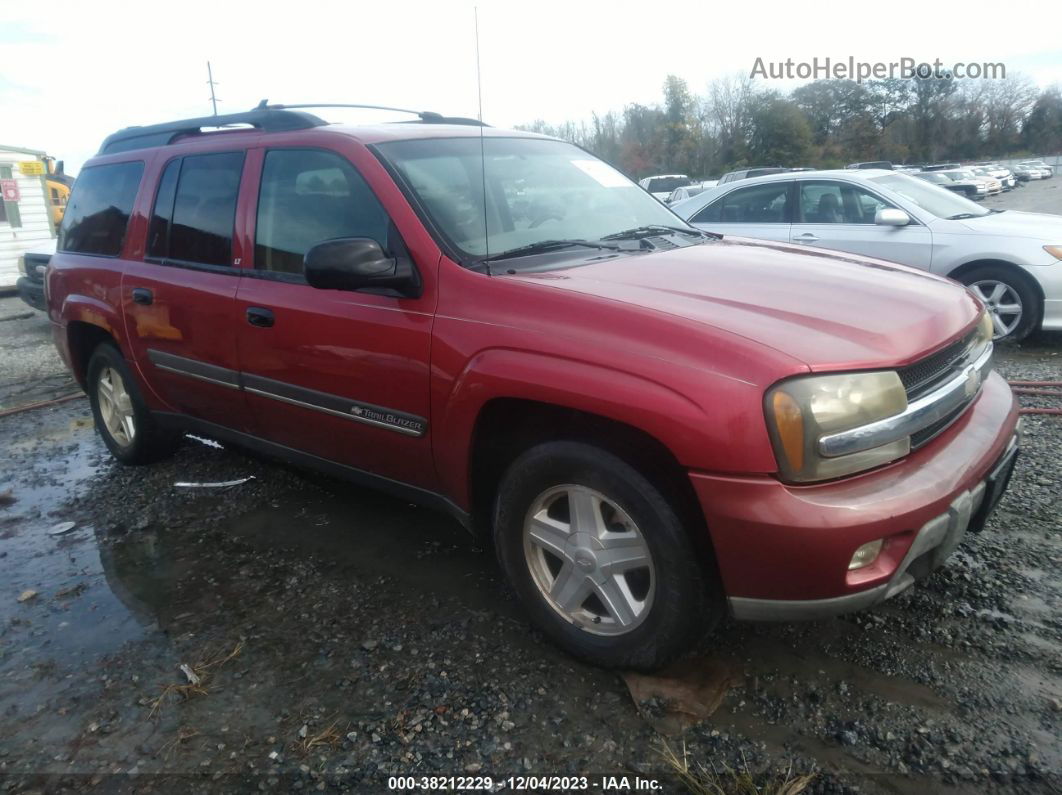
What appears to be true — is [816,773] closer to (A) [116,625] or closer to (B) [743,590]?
(B) [743,590]

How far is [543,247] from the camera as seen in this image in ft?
10.1

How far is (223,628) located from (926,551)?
2.41 meters

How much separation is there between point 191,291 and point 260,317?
59 centimetres

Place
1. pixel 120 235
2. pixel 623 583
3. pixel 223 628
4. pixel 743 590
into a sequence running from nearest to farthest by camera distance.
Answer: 1. pixel 743 590
2. pixel 623 583
3. pixel 223 628
4. pixel 120 235

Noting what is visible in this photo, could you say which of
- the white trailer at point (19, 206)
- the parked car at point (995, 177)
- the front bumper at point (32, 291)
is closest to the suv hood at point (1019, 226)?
the front bumper at point (32, 291)

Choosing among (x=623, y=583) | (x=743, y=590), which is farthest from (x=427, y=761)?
(x=743, y=590)

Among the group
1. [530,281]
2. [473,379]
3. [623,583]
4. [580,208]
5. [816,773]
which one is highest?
[580,208]

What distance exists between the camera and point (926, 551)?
224cm

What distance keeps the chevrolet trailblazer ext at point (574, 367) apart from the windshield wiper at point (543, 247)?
0.01 meters

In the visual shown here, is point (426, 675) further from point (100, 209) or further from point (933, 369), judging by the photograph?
point (100, 209)

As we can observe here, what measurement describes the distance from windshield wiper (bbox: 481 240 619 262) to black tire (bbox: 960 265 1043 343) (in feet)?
15.9

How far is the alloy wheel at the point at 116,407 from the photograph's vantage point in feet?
15.3

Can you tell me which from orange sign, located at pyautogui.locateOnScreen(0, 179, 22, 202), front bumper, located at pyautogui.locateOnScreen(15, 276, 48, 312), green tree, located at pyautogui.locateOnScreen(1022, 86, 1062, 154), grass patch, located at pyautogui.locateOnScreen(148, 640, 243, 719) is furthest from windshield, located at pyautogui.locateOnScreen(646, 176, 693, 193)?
green tree, located at pyautogui.locateOnScreen(1022, 86, 1062, 154)

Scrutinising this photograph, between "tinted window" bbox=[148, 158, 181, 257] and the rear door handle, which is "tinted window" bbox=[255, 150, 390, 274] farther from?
"tinted window" bbox=[148, 158, 181, 257]
